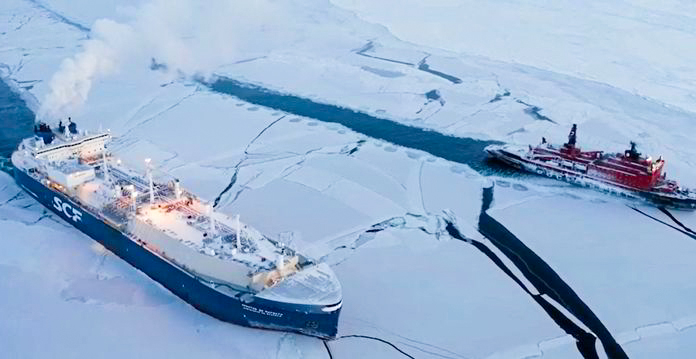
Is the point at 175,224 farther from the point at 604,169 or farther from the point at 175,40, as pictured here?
the point at 175,40

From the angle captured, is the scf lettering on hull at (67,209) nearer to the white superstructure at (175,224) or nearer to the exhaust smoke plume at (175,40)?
the white superstructure at (175,224)

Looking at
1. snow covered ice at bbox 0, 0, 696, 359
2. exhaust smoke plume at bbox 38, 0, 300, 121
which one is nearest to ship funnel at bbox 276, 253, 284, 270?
snow covered ice at bbox 0, 0, 696, 359

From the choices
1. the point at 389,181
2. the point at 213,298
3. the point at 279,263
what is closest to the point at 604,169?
the point at 389,181

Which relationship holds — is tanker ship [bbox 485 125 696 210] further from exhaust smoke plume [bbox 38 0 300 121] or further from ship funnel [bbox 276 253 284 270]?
exhaust smoke plume [bbox 38 0 300 121]

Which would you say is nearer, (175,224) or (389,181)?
(175,224)

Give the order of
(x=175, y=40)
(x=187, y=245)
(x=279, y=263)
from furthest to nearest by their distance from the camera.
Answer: (x=175, y=40) → (x=187, y=245) → (x=279, y=263)

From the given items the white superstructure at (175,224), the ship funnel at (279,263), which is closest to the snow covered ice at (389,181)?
the white superstructure at (175,224)

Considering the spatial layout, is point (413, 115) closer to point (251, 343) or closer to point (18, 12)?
point (251, 343)
